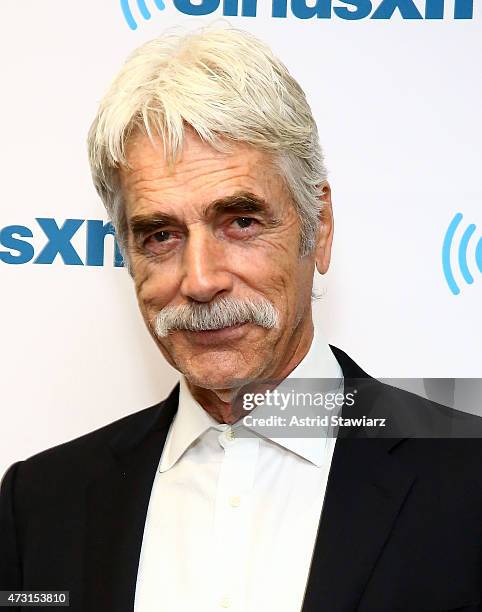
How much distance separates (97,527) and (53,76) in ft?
2.86

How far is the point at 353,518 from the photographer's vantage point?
52.0 inches

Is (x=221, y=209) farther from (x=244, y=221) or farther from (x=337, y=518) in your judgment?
(x=337, y=518)

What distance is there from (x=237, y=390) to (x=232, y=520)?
0.20 meters

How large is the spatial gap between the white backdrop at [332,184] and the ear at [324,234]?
22cm

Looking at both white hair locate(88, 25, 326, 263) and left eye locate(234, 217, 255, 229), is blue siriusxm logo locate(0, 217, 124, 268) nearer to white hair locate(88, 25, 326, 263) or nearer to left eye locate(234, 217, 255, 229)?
white hair locate(88, 25, 326, 263)

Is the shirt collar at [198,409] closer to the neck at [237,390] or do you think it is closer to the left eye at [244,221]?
the neck at [237,390]

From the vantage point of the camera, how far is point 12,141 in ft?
5.90

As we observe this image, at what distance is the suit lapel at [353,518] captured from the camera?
128 centimetres

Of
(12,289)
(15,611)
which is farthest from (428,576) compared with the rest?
(12,289)

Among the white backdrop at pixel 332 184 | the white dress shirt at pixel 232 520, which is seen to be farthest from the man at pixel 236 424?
the white backdrop at pixel 332 184

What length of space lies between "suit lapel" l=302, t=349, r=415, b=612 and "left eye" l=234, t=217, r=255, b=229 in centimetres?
35

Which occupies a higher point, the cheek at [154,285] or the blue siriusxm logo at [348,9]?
the blue siriusxm logo at [348,9]

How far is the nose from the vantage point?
4.35 feet

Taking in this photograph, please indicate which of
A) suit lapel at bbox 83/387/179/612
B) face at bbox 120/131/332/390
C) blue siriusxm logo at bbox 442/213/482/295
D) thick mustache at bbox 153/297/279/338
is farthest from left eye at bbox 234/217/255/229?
blue siriusxm logo at bbox 442/213/482/295
